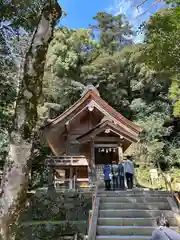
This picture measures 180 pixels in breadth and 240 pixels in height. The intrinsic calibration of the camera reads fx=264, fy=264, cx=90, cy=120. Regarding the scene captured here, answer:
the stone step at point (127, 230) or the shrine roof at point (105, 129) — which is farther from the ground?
the shrine roof at point (105, 129)

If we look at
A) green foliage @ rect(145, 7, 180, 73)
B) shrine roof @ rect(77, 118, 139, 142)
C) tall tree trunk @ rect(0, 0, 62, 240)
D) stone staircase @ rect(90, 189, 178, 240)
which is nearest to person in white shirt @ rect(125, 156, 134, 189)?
stone staircase @ rect(90, 189, 178, 240)

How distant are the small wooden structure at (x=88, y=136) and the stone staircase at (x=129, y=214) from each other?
4765mm

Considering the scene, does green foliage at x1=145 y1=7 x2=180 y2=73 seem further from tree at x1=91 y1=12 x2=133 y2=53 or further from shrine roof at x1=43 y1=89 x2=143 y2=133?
tree at x1=91 y1=12 x2=133 y2=53

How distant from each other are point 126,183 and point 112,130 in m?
3.42

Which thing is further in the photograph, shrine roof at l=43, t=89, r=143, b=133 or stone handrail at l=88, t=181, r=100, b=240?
shrine roof at l=43, t=89, r=143, b=133

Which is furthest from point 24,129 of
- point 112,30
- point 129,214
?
point 112,30

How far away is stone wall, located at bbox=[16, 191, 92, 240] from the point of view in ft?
26.8

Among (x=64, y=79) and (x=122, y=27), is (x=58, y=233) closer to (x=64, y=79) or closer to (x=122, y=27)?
(x=64, y=79)

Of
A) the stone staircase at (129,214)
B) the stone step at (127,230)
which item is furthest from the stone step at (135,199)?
the stone step at (127,230)

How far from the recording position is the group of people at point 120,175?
1096 centimetres

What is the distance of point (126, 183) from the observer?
1162 centimetres

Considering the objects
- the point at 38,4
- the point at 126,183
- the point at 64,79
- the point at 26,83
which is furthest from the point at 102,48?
the point at 26,83

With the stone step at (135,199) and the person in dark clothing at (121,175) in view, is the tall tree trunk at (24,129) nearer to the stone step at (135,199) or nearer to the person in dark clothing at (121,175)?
the stone step at (135,199)

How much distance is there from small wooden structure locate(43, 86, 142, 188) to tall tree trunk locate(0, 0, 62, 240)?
32.2 ft
